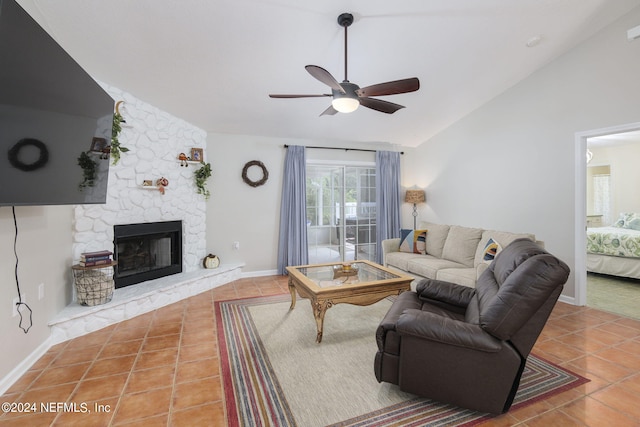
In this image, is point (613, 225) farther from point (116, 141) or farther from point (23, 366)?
point (23, 366)

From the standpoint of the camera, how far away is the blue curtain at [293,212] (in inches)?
199

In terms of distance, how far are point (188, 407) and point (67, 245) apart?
2.22 meters

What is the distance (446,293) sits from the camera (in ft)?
8.10

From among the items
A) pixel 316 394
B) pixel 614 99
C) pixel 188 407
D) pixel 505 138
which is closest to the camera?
pixel 188 407

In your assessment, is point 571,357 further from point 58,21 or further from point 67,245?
point 58,21

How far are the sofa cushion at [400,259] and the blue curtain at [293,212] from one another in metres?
1.40

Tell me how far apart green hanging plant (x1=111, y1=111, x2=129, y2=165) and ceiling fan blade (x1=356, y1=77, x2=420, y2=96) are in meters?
2.65

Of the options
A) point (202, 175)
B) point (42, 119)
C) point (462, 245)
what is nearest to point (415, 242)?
point (462, 245)

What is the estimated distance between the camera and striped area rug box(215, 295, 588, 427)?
174cm

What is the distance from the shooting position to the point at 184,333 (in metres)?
2.88

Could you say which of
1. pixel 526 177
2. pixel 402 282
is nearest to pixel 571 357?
pixel 402 282

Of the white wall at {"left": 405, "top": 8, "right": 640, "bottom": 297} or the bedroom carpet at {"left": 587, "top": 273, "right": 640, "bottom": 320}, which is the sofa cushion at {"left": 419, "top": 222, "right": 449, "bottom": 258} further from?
the bedroom carpet at {"left": 587, "top": 273, "right": 640, "bottom": 320}

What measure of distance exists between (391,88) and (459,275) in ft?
7.43

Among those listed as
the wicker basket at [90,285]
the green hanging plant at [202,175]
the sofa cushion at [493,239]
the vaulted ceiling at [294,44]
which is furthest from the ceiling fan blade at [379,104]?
the wicker basket at [90,285]
